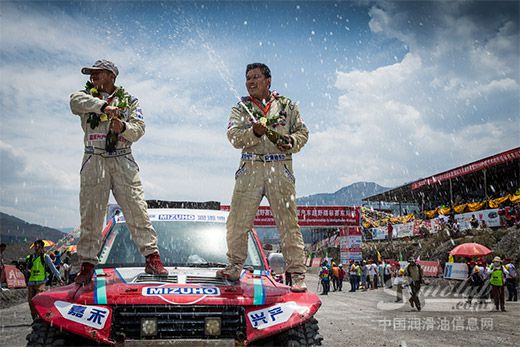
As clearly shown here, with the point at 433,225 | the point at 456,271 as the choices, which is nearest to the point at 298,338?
the point at 456,271

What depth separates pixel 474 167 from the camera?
26922 millimetres

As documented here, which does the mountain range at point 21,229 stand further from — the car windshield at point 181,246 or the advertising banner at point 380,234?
the car windshield at point 181,246

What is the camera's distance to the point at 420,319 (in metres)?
11.3

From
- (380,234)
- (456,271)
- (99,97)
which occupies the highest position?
(99,97)

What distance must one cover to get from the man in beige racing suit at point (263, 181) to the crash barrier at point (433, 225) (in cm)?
2165

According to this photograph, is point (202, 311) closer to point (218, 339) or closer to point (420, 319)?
point (218, 339)

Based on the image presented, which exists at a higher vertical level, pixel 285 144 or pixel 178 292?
pixel 285 144

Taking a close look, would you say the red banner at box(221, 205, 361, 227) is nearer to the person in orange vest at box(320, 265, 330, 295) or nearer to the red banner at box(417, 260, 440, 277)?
the red banner at box(417, 260, 440, 277)

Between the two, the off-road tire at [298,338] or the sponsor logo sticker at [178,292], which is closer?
the sponsor logo sticker at [178,292]

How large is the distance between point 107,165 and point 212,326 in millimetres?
1506

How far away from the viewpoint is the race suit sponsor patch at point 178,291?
114 inches

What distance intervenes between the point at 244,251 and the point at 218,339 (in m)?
0.91

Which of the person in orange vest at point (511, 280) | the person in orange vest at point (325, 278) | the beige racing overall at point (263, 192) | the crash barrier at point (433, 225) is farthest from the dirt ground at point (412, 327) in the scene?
the crash barrier at point (433, 225)

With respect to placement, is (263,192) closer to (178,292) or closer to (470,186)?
(178,292)
